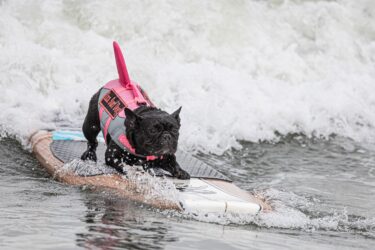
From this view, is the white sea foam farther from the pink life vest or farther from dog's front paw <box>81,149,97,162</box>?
the pink life vest

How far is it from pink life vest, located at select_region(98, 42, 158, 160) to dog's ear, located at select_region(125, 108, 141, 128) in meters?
0.13

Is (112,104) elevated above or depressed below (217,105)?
below

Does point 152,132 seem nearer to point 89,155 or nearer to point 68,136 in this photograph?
point 89,155

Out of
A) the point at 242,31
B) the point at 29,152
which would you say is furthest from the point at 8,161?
the point at 242,31

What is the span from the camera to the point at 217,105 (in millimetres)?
9719

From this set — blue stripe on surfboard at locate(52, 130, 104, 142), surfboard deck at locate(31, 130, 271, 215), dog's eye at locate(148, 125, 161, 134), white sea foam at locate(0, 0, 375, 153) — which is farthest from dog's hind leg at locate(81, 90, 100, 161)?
→ white sea foam at locate(0, 0, 375, 153)

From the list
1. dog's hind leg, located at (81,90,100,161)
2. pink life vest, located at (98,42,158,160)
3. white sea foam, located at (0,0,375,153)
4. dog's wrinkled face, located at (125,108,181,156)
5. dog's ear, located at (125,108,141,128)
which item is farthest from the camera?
white sea foam, located at (0,0,375,153)

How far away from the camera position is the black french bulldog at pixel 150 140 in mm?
5207

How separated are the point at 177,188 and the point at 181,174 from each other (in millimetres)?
273

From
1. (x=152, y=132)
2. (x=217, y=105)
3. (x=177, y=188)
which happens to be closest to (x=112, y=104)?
(x=152, y=132)

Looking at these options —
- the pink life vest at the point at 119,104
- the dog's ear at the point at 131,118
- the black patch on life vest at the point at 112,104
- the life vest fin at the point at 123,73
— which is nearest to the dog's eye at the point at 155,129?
the dog's ear at the point at 131,118

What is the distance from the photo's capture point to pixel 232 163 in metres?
8.12

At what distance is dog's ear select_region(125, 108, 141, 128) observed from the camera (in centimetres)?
534

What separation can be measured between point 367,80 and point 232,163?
4.36 metres
